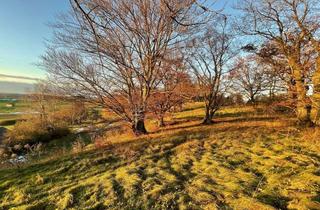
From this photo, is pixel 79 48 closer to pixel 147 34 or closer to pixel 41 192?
pixel 147 34

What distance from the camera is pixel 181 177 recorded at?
4926 mm

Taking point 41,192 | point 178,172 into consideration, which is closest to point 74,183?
point 41,192

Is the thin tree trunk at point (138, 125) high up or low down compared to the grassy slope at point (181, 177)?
up

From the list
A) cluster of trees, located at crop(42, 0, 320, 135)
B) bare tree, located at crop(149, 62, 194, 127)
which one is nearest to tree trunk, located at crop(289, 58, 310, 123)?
cluster of trees, located at crop(42, 0, 320, 135)

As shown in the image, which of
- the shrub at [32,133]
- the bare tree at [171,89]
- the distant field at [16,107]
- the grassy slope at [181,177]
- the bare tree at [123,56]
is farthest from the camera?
the distant field at [16,107]

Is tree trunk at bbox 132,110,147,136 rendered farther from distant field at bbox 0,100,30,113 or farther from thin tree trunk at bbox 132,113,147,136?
distant field at bbox 0,100,30,113

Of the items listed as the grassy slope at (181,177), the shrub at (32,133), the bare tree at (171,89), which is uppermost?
the bare tree at (171,89)

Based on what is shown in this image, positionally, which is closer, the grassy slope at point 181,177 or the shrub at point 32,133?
the grassy slope at point 181,177

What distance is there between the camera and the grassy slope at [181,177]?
3768 millimetres

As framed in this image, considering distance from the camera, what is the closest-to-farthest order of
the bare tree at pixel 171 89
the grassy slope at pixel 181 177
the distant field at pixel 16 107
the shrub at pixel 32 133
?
the grassy slope at pixel 181 177, the bare tree at pixel 171 89, the shrub at pixel 32 133, the distant field at pixel 16 107

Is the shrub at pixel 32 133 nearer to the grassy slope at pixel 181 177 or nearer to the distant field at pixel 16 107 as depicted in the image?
the distant field at pixel 16 107

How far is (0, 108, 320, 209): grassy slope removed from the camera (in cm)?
377

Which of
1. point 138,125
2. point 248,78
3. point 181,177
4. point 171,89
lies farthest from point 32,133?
point 248,78

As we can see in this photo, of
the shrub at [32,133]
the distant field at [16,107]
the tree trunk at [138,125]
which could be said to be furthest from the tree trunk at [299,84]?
the distant field at [16,107]
